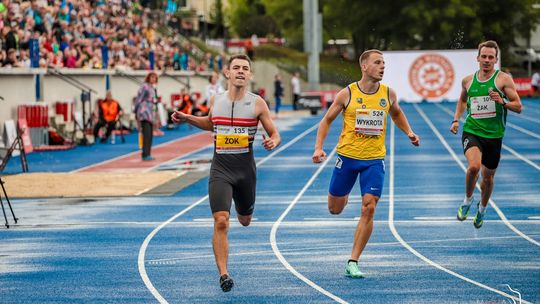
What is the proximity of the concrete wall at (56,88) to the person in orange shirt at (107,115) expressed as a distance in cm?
90

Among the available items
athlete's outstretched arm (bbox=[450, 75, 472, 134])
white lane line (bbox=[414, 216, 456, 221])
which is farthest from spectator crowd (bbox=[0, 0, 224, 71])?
athlete's outstretched arm (bbox=[450, 75, 472, 134])

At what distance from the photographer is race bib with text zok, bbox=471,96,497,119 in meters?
13.0

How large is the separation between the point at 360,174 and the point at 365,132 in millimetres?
387

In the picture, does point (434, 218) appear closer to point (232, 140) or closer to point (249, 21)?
point (232, 140)

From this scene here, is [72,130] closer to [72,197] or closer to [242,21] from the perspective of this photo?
[72,197]

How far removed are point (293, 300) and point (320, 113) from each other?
4457cm

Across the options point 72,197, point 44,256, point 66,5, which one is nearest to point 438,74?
point 66,5

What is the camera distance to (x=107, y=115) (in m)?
31.9

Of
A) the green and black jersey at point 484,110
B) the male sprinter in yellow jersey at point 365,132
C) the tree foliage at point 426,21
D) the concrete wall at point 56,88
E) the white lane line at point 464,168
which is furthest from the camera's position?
the tree foliage at point 426,21

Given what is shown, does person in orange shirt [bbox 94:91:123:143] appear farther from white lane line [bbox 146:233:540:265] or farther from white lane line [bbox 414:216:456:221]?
white lane line [bbox 146:233:540:265]

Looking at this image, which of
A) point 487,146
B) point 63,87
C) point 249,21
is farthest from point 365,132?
point 249,21

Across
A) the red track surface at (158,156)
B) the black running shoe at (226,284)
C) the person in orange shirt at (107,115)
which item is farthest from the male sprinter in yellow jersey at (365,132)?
the person in orange shirt at (107,115)

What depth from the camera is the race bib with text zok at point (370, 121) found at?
34.6ft

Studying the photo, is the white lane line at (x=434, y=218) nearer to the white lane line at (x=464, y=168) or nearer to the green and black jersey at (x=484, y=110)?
the white lane line at (x=464, y=168)
